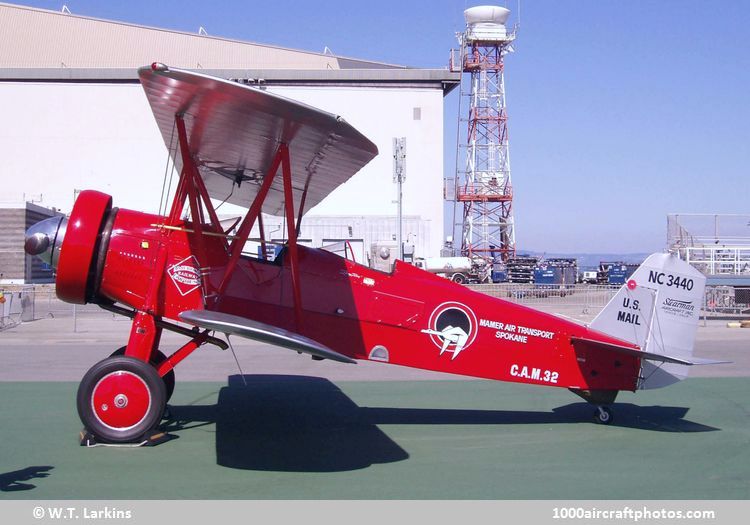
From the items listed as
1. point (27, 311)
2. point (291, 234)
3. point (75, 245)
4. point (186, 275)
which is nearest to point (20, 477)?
point (75, 245)

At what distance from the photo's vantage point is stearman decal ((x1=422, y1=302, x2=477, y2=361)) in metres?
8.79

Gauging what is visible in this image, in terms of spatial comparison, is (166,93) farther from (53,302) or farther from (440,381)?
(53,302)

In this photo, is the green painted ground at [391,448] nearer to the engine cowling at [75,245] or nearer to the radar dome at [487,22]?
the engine cowling at [75,245]

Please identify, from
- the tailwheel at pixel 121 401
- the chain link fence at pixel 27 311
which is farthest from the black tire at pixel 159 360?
the chain link fence at pixel 27 311

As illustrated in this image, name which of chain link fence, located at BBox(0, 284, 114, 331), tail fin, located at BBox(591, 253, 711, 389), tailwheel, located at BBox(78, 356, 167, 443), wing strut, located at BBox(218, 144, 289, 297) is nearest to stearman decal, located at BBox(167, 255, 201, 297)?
wing strut, located at BBox(218, 144, 289, 297)

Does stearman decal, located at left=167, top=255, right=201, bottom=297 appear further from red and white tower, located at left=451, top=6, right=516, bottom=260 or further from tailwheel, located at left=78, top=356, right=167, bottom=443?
red and white tower, located at left=451, top=6, right=516, bottom=260

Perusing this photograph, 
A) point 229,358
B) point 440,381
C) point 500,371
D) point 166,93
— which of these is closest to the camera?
point 166,93

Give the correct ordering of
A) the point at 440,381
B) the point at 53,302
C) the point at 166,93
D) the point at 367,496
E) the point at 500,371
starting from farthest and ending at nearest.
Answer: the point at 53,302, the point at 440,381, the point at 500,371, the point at 166,93, the point at 367,496

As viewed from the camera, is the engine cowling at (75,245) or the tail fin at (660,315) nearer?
the engine cowling at (75,245)

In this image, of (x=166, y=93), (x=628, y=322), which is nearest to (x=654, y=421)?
(x=628, y=322)

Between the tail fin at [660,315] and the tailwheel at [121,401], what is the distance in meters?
5.19

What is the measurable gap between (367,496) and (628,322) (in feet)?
14.3

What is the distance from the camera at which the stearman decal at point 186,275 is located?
8.21 meters

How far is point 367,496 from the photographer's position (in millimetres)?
6293
